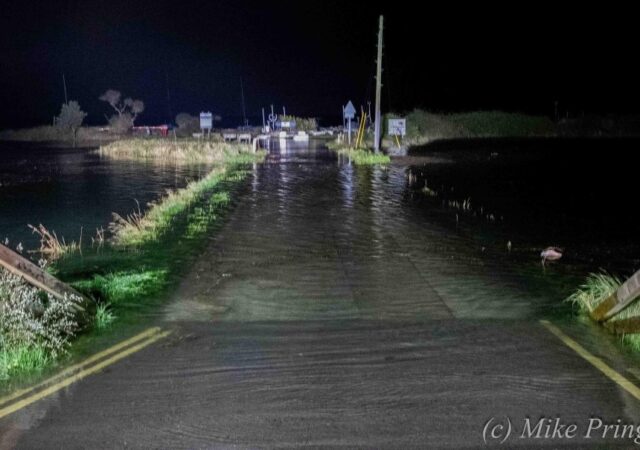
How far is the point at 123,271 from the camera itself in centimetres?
1095

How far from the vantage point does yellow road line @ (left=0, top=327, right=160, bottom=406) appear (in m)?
6.14

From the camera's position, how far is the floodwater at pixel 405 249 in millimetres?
9188

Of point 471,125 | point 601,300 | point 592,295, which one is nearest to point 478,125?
point 471,125

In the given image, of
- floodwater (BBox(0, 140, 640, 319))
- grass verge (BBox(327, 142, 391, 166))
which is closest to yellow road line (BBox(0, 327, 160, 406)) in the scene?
floodwater (BBox(0, 140, 640, 319))

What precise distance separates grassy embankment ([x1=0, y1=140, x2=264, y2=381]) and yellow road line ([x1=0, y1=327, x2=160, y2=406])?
25 centimetres

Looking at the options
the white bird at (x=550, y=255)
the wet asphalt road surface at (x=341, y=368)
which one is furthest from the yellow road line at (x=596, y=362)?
the white bird at (x=550, y=255)

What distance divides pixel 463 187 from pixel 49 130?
76310 mm

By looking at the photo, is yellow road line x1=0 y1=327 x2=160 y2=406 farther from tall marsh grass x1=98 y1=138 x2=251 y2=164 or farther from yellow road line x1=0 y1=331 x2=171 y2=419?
tall marsh grass x1=98 y1=138 x2=251 y2=164

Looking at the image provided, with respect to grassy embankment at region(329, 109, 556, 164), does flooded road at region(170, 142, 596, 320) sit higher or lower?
lower

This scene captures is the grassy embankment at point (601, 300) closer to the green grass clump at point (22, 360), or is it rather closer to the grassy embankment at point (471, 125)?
the green grass clump at point (22, 360)

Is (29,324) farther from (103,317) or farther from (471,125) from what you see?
(471,125)

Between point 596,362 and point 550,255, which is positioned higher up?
point 550,255

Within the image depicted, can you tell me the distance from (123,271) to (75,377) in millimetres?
4501

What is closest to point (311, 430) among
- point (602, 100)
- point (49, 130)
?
point (602, 100)
